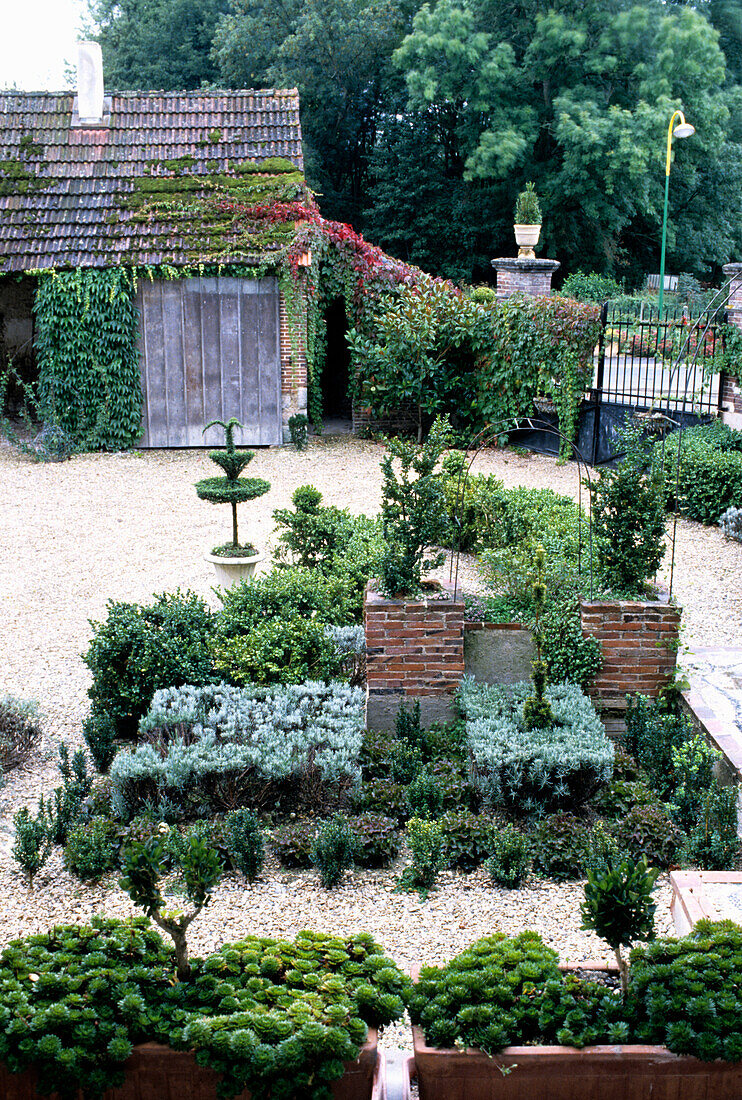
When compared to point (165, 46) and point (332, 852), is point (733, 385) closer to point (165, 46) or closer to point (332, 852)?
point (332, 852)

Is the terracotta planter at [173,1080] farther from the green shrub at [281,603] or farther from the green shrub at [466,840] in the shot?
the green shrub at [281,603]

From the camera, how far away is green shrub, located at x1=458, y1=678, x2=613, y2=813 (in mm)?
5176

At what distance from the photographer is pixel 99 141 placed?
606 inches

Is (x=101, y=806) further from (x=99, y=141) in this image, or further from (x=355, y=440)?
(x=99, y=141)

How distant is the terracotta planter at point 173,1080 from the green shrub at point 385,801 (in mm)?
2203

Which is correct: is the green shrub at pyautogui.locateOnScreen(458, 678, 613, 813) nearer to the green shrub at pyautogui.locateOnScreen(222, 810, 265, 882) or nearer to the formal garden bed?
the formal garden bed

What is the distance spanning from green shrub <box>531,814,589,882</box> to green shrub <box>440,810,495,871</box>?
0.79ft

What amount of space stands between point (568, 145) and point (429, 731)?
22.7 meters

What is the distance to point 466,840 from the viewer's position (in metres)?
4.94

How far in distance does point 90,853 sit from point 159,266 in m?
11.0

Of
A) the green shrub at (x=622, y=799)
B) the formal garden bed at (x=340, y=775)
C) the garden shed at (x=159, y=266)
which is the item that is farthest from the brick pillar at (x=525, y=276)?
the green shrub at (x=622, y=799)

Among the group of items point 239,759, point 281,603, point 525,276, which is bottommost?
point 239,759

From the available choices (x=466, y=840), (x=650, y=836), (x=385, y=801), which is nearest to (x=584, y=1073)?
(x=466, y=840)

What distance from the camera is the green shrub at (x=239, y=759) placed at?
5.22m
